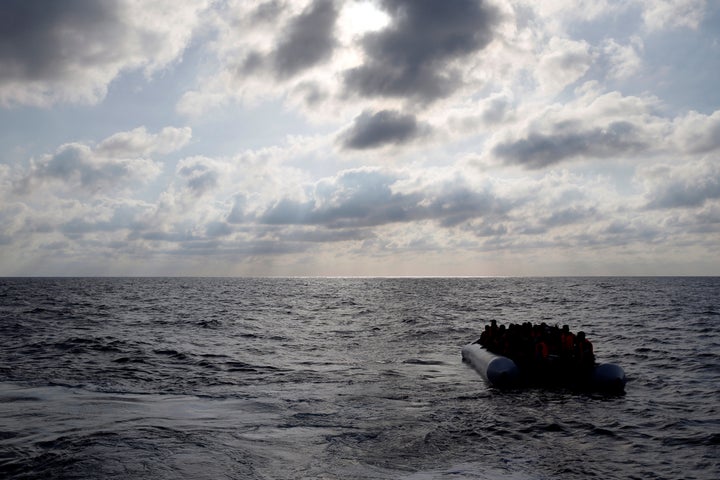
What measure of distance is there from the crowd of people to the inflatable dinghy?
1.13 ft

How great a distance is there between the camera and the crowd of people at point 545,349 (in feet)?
62.2

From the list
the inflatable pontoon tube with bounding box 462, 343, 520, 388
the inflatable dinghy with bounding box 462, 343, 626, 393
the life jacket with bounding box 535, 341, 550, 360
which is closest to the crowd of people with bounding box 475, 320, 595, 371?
the life jacket with bounding box 535, 341, 550, 360

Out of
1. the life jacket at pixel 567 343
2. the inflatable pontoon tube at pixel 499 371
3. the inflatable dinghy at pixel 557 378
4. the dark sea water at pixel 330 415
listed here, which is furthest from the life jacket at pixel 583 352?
A: the inflatable pontoon tube at pixel 499 371

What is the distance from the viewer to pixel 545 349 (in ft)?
62.7

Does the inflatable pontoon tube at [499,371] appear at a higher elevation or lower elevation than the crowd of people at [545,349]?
lower

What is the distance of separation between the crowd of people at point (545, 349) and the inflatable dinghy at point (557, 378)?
344 mm

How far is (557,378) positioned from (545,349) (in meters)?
1.12

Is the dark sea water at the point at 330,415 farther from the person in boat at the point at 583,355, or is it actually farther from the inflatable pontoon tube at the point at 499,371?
the person in boat at the point at 583,355

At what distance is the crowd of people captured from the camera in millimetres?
18953

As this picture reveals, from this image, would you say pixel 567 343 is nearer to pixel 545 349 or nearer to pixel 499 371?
pixel 545 349

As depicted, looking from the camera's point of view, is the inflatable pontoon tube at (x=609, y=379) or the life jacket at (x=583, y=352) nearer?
the inflatable pontoon tube at (x=609, y=379)

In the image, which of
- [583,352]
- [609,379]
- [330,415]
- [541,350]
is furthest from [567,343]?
[330,415]

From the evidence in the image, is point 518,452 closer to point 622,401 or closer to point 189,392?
point 622,401

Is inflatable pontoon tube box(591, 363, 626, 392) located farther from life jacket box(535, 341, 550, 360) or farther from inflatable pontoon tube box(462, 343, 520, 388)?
inflatable pontoon tube box(462, 343, 520, 388)
